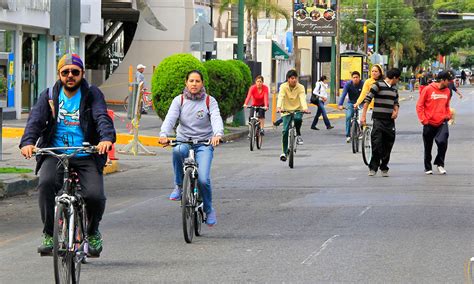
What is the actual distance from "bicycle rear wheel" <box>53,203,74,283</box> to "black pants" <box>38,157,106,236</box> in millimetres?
483

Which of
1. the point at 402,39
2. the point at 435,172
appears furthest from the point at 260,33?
the point at 435,172

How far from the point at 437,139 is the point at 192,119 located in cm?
845

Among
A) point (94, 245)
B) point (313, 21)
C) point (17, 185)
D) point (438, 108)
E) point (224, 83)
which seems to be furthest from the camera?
point (313, 21)

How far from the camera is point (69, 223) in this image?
821 centimetres

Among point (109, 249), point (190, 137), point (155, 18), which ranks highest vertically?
point (155, 18)

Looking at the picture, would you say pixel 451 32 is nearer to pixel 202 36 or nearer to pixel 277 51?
pixel 277 51

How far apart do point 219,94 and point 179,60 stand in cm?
312

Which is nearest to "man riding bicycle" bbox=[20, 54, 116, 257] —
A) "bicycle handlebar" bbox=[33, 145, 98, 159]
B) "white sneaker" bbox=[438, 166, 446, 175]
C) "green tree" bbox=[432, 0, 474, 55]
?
"bicycle handlebar" bbox=[33, 145, 98, 159]

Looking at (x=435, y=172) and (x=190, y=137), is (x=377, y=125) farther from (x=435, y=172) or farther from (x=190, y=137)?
(x=190, y=137)

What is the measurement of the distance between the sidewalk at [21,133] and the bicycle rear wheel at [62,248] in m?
7.96

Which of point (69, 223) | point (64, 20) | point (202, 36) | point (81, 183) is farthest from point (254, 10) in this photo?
point (69, 223)

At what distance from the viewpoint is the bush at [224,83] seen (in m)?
31.0

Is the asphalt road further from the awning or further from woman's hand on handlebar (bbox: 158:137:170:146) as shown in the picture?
the awning

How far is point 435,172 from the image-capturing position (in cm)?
1981
